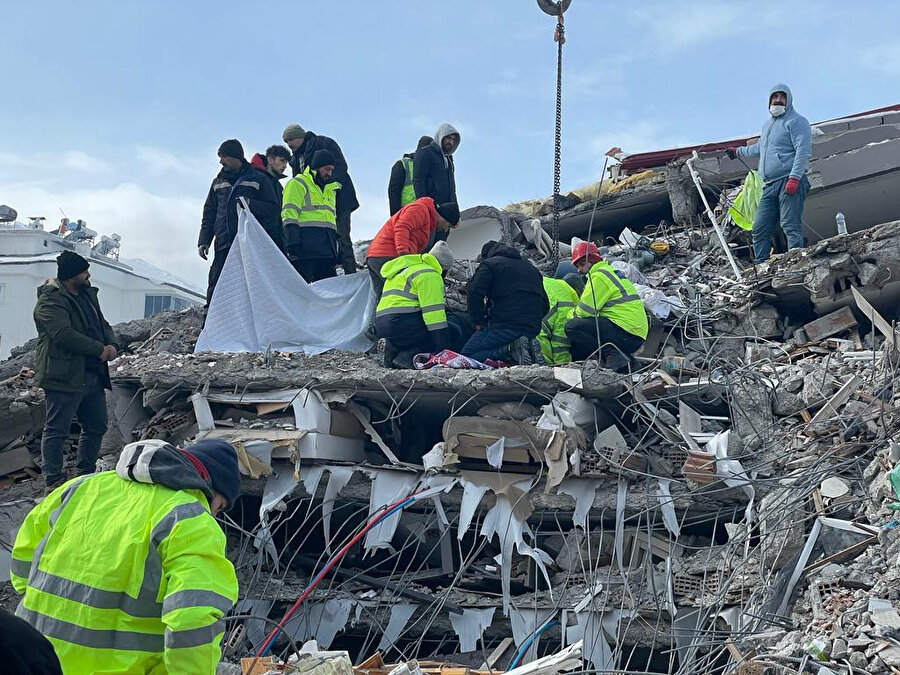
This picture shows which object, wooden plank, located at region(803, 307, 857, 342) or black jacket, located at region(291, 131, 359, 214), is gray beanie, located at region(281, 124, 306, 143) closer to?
black jacket, located at region(291, 131, 359, 214)

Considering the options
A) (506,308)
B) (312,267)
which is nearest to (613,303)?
(506,308)

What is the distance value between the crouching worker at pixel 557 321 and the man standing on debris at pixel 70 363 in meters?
3.54

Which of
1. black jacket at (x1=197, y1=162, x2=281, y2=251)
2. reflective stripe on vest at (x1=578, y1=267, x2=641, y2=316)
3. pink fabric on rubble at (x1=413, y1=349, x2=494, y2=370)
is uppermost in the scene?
black jacket at (x1=197, y1=162, x2=281, y2=251)

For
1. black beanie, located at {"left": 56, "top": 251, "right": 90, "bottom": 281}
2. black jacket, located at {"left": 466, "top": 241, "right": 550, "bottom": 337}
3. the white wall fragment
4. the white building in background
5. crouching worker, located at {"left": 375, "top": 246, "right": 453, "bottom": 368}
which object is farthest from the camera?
the white building in background

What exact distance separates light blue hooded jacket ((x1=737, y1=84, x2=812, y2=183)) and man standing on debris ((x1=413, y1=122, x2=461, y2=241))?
3.07m

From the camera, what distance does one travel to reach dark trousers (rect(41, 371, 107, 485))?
23.9 ft

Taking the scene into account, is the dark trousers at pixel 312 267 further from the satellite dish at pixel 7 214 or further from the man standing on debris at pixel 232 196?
the satellite dish at pixel 7 214

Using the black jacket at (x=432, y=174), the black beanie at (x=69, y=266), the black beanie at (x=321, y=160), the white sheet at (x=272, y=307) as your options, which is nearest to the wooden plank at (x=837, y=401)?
the white sheet at (x=272, y=307)

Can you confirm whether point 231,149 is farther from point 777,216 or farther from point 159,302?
point 159,302

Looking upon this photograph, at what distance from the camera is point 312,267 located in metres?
9.45

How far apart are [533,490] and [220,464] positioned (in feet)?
12.1

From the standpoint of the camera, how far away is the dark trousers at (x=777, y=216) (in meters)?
9.73

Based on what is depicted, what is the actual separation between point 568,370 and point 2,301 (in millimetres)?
15765

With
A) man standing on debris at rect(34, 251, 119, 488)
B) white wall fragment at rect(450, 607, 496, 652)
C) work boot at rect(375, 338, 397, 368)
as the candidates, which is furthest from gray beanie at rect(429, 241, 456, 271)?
white wall fragment at rect(450, 607, 496, 652)
